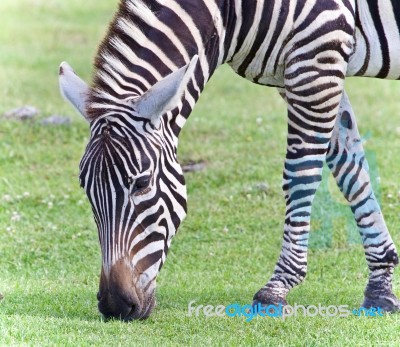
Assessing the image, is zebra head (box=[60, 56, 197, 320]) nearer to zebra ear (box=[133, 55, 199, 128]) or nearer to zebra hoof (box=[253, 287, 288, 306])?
zebra ear (box=[133, 55, 199, 128])

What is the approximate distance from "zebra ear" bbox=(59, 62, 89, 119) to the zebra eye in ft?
2.03

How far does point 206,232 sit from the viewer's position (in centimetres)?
973

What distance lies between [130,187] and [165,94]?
26.1 inches

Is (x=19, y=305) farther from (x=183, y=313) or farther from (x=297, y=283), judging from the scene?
(x=297, y=283)

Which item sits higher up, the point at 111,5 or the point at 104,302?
the point at 111,5

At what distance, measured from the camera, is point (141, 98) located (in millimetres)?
6070

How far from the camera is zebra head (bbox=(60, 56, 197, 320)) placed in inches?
237

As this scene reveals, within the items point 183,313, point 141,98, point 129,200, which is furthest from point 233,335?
point 141,98

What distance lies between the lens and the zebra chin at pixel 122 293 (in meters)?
5.99

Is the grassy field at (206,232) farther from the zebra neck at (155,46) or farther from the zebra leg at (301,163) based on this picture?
the zebra neck at (155,46)

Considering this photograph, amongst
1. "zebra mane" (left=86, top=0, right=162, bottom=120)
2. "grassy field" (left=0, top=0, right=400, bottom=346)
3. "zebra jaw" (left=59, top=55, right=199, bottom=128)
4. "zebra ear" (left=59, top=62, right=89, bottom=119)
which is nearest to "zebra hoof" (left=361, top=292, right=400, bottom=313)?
"grassy field" (left=0, top=0, right=400, bottom=346)

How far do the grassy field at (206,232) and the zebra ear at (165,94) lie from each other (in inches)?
57.9

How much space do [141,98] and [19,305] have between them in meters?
2.08

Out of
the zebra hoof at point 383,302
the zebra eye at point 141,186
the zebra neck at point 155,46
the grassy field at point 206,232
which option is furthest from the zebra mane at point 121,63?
the zebra hoof at point 383,302
